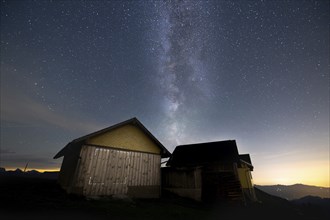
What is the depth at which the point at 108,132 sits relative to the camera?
42.9ft

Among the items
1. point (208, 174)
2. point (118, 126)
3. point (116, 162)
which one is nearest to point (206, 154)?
point (208, 174)

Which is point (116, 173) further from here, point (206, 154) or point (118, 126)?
point (206, 154)

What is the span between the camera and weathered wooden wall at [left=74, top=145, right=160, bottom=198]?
11211 mm

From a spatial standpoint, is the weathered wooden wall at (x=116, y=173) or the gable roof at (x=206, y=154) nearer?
the weathered wooden wall at (x=116, y=173)

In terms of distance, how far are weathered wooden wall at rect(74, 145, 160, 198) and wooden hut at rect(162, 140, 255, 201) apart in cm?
250

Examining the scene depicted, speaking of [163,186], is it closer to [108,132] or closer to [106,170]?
[106,170]

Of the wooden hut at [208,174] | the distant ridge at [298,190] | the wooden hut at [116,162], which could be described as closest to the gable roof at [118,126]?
the wooden hut at [116,162]

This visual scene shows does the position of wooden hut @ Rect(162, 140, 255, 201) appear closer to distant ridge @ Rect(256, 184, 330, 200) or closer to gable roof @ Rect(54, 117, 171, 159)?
gable roof @ Rect(54, 117, 171, 159)

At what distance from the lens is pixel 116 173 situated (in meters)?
12.5

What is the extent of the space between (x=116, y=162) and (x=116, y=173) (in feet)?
2.66

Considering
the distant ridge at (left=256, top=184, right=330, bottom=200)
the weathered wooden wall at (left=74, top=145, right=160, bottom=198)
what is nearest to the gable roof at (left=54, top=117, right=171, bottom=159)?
the weathered wooden wall at (left=74, top=145, right=160, bottom=198)

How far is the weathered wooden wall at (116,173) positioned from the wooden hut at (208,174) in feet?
8.21

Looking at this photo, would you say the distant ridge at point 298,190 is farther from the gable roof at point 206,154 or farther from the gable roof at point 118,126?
the gable roof at point 118,126

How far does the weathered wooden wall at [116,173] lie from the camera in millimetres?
11211
